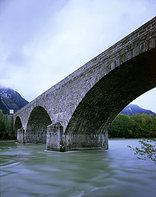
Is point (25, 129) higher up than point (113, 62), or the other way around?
point (113, 62)

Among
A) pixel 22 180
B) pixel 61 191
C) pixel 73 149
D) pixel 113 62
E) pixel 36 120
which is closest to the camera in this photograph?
pixel 61 191

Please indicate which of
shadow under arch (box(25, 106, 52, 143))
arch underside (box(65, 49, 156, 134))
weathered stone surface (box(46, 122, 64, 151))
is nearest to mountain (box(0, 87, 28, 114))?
shadow under arch (box(25, 106, 52, 143))

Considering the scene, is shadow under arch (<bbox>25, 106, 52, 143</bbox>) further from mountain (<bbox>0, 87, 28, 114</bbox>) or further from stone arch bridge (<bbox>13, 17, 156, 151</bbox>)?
mountain (<bbox>0, 87, 28, 114</bbox>)

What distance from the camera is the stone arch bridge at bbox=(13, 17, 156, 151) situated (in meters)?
7.64

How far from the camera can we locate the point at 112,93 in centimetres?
1112

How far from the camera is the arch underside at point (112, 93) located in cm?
830

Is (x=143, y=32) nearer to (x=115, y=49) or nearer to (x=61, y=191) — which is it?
(x=115, y=49)

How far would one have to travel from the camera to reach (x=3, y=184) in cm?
471

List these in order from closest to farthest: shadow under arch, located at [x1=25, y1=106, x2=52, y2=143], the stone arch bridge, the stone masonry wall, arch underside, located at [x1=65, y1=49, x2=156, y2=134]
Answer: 1. the stone masonry wall
2. the stone arch bridge
3. arch underside, located at [x1=65, y1=49, x2=156, y2=134]
4. shadow under arch, located at [x1=25, y1=106, x2=52, y2=143]

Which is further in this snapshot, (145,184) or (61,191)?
(145,184)

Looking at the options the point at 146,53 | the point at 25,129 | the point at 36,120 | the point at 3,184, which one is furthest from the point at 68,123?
the point at 25,129

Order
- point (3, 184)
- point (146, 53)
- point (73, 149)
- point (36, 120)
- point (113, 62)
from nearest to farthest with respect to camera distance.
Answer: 1. point (3, 184)
2. point (146, 53)
3. point (113, 62)
4. point (73, 149)
5. point (36, 120)

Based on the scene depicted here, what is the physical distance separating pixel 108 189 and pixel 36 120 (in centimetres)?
1915

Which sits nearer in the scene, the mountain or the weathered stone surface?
the weathered stone surface
